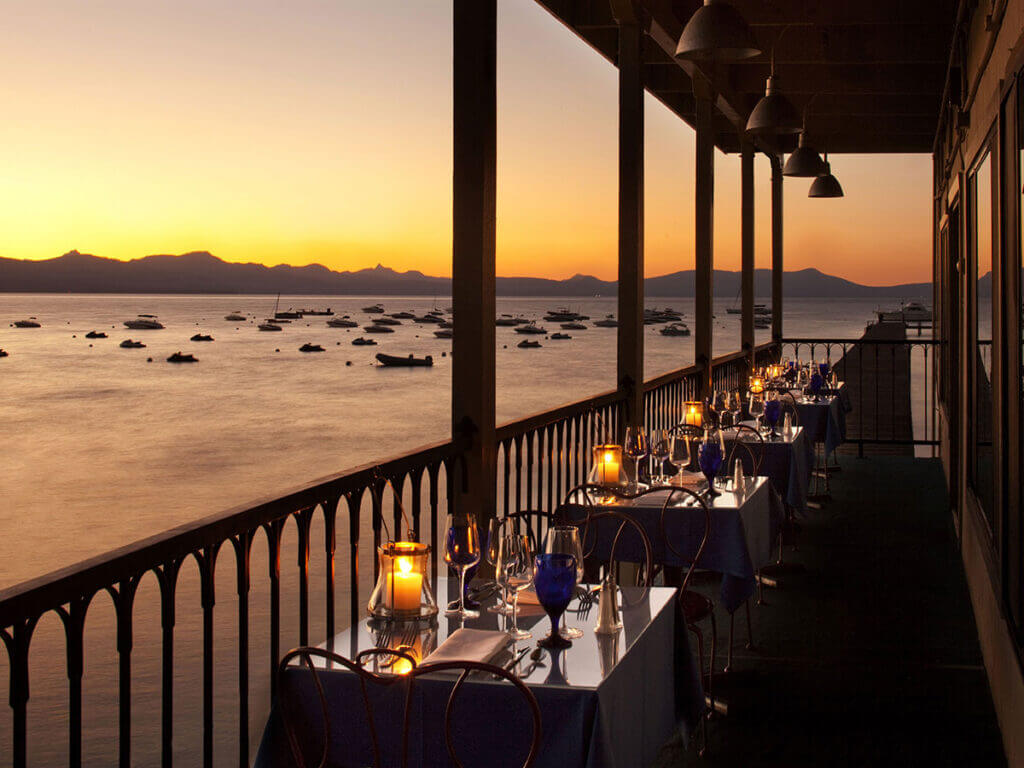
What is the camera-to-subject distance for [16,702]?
1686 mm

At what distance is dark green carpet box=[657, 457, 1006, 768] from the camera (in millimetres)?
3670

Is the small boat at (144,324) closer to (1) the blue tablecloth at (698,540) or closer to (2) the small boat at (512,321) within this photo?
(2) the small boat at (512,321)

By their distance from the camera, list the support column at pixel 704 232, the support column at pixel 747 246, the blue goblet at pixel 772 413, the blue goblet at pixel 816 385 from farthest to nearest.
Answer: the support column at pixel 747 246 < the blue goblet at pixel 816 385 < the support column at pixel 704 232 < the blue goblet at pixel 772 413

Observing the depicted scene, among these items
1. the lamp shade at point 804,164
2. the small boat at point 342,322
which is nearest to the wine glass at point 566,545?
the lamp shade at point 804,164

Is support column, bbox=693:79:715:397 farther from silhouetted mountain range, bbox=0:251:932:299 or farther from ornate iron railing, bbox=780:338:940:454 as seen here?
silhouetted mountain range, bbox=0:251:932:299

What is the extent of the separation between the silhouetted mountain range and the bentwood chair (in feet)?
91.4

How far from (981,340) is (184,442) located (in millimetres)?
37456

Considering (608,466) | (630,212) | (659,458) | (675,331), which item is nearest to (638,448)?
(659,458)

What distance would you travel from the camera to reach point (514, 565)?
2.53m

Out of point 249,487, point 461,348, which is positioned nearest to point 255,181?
point 249,487

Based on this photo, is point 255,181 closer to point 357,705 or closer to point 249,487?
point 249,487

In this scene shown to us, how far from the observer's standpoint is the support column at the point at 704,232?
27.4 feet

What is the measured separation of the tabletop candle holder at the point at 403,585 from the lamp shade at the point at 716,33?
8.76 ft

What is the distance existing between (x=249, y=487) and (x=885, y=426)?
2204 cm
